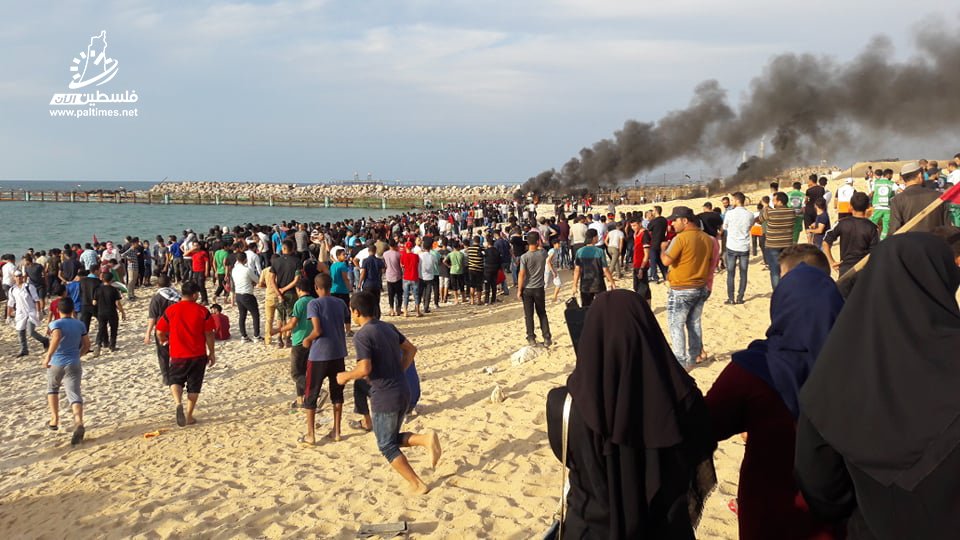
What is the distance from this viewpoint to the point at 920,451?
1.51 meters

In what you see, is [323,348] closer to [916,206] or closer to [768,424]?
[768,424]

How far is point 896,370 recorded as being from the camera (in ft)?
5.23

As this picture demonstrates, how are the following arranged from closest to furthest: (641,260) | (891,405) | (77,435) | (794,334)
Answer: (891,405)
(794,334)
(77,435)
(641,260)

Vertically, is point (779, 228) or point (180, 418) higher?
point (779, 228)

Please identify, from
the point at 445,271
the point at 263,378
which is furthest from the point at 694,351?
the point at 445,271

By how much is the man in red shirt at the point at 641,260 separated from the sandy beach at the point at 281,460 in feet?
2.96

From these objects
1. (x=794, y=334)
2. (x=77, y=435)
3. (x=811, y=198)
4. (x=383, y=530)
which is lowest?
(x=77, y=435)

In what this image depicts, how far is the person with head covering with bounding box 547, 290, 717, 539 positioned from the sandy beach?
2036 millimetres

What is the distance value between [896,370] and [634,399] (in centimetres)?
72

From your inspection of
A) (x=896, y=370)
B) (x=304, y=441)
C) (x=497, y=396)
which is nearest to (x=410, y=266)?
(x=497, y=396)

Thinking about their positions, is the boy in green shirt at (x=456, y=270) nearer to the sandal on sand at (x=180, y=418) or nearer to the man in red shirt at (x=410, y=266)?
the man in red shirt at (x=410, y=266)

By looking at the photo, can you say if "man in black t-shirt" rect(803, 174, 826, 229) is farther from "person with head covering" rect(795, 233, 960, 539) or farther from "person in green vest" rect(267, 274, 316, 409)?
"person with head covering" rect(795, 233, 960, 539)

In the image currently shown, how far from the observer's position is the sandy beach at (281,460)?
466 cm

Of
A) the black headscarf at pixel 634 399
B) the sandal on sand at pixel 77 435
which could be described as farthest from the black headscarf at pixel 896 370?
the sandal on sand at pixel 77 435
